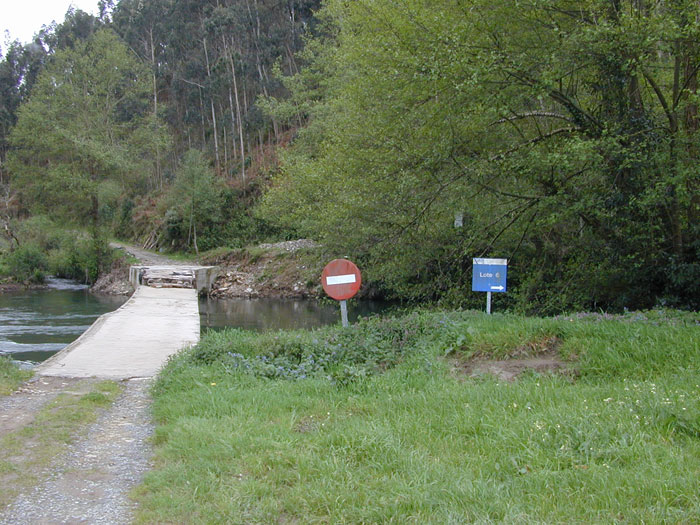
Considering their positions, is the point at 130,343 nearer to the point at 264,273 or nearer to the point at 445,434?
the point at 445,434

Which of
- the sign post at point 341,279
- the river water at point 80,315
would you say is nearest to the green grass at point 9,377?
the sign post at point 341,279

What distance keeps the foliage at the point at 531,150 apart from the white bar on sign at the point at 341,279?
2991 mm

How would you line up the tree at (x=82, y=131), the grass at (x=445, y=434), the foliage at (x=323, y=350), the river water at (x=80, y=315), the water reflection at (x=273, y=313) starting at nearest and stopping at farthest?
the grass at (x=445, y=434) → the foliage at (x=323, y=350) → the river water at (x=80, y=315) → the water reflection at (x=273, y=313) → the tree at (x=82, y=131)

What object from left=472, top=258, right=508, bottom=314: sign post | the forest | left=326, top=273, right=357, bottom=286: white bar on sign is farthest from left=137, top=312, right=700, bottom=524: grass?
the forest

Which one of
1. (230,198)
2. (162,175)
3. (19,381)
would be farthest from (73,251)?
(19,381)

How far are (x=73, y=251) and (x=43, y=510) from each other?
120 feet

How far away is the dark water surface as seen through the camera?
15892mm

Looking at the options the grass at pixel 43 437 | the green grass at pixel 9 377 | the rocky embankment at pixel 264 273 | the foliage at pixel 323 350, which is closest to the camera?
the grass at pixel 43 437

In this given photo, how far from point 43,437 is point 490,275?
7.17 metres

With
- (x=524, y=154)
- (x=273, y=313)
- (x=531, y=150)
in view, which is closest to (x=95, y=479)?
(x=531, y=150)

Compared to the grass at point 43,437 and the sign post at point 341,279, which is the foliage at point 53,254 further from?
the grass at point 43,437

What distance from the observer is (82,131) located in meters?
35.8

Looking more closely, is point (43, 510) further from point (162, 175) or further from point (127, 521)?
point (162, 175)

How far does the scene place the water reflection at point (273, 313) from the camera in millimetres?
20516
